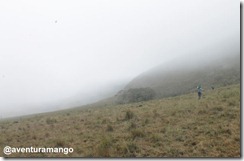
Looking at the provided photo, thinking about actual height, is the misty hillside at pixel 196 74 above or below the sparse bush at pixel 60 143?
above

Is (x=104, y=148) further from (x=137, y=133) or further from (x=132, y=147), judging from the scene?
(x=137, y=133)

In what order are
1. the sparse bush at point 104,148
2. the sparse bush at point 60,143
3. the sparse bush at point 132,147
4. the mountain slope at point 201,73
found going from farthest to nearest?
the mountain slope at point 201,73 < the sparse bush at point 60,143 < the sparse bush at point 132,147 < the sparse bush at point 104,148

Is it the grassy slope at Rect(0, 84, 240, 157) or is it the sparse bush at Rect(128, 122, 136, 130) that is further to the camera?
the sparse bush at Rect(128, 122, 136, 130)

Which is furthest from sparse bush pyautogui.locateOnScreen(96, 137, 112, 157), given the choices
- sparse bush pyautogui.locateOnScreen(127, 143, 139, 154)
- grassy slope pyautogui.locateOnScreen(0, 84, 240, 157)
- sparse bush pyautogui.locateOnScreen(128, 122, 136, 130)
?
sparse bush pyautogui.locateOnScreen(128, 122, 136, 130)

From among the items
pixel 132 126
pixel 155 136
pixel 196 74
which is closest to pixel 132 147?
pixel 155 136

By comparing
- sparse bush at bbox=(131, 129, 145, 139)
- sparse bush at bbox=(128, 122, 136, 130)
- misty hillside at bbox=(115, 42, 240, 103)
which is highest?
misty hillside at bbox=(115, 42, 240, 103)

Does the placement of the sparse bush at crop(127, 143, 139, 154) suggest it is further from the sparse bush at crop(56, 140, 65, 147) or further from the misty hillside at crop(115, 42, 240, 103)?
the misty hillside at crop(115, 42, 240, 103)

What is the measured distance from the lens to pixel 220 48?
64250 millimetres

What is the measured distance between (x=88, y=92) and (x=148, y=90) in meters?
37.9

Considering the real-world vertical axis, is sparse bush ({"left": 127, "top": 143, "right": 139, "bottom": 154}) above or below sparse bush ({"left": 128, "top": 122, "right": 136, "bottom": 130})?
below

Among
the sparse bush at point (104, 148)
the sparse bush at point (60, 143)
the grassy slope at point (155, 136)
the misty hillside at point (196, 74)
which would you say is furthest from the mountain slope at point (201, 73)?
the sparse bush at point (60, 143)

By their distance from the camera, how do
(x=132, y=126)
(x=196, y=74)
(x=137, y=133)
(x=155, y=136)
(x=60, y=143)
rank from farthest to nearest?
(x=196, y=74) → (x=132, y=126) → (x=137, y=133) → (x=60, y=143) → (x=155, y=136)

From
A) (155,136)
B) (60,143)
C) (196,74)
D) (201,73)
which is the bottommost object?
(60,143)

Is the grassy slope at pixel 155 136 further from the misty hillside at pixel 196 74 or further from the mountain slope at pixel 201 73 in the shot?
Answer: the misty hillside at pixel 196 74
